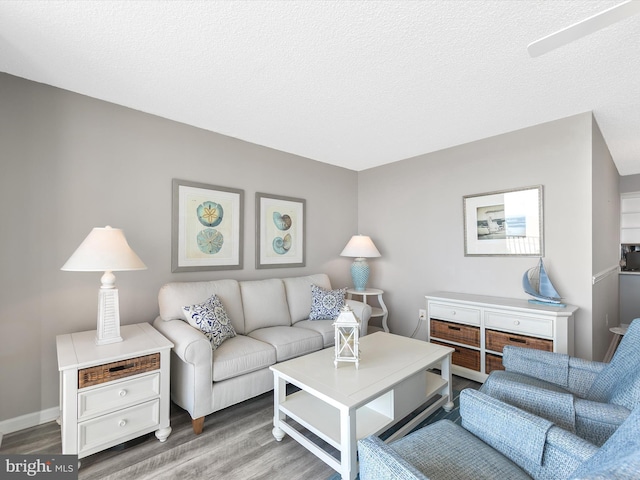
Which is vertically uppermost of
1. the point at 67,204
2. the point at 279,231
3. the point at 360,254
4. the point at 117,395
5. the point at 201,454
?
the point at 67,204

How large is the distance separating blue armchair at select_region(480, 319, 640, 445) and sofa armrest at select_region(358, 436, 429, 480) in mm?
837

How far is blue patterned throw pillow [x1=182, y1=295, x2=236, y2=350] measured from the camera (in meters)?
2.29

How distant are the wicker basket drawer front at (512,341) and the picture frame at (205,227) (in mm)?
2474

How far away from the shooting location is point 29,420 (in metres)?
2.08

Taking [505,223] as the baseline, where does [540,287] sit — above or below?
below

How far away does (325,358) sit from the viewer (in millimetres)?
2166

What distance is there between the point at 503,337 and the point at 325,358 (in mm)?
1633

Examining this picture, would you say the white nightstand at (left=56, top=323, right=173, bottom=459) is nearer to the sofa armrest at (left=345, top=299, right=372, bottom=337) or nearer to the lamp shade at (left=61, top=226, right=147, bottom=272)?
the lamp shade at (left=61, top=226, right=147, bottom=272)

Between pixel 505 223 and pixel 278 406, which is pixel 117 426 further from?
pixel 505 223

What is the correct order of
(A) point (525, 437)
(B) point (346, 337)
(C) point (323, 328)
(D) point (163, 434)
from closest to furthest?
(A) point (525, 437) < (D) point (163, 434) < (B) point (346, 337) < (C) point (323, 328)

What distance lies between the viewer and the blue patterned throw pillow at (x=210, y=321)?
2289 mm

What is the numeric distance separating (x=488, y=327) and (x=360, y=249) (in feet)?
5.11

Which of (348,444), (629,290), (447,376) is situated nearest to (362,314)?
(447,376)

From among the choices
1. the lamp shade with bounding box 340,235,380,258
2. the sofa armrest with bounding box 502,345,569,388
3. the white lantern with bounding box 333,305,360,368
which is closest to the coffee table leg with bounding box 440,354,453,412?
the sofa armrest with bounding box 502,345,569,388
